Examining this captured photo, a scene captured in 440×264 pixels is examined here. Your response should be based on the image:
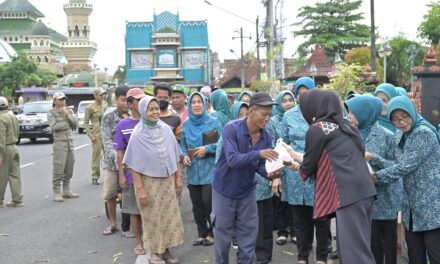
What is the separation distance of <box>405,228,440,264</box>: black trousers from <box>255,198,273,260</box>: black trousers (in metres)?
1.71

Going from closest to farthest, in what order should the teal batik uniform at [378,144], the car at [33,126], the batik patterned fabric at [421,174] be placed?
the batik patterned fabric at [421,174] → the teal batik uniform at [378,144] → the car at [33,126]

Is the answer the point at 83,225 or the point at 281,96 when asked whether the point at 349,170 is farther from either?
the point at 83,225

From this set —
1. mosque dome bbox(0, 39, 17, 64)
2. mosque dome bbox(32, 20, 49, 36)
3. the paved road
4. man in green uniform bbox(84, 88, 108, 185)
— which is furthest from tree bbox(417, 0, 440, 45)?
mosque dome bbox(32, 20, 49, 36)

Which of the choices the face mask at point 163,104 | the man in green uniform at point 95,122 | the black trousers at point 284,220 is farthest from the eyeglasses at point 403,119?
the man in green uniform at point 95,122

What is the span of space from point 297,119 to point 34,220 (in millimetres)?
4649

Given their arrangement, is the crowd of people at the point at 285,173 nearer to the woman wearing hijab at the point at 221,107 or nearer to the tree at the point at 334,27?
the woman wearing hijab at the point at 221,107

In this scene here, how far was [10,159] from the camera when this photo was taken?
32.4 ft

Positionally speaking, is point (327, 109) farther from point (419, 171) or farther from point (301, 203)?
point (301, 203)

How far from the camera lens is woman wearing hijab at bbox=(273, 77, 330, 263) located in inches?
235

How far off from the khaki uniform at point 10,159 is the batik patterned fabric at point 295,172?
5.41 metres

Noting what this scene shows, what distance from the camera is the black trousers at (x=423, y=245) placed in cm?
462

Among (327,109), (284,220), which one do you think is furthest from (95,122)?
(327,109)

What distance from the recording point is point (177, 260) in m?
6.35

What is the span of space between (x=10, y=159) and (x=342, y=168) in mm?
7282
